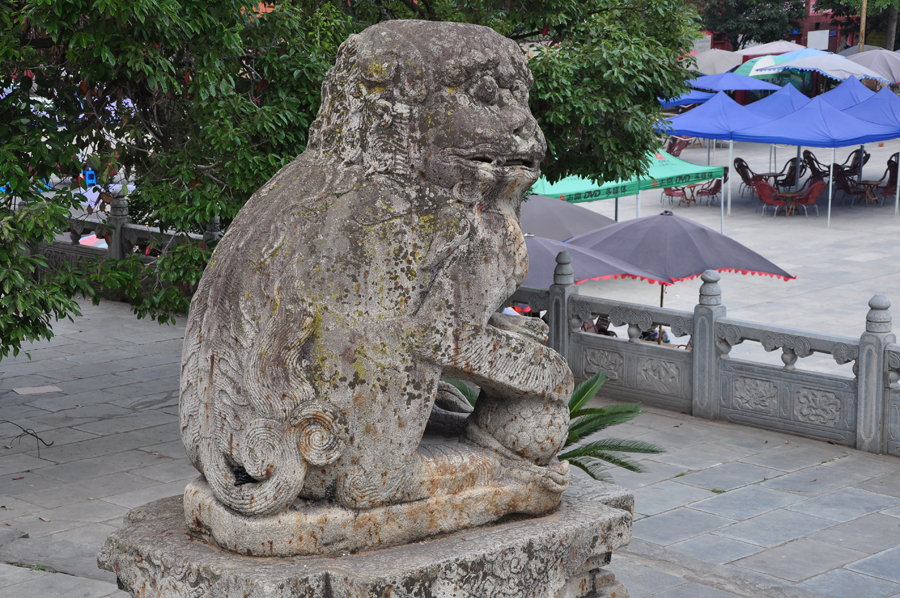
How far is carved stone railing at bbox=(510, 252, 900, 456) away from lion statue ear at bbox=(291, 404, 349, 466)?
5.78 meters

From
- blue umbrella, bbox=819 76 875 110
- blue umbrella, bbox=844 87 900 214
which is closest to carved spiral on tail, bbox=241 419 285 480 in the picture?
blue umbrella, bbox=844 87 900 214

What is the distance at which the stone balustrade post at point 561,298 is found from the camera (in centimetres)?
1034

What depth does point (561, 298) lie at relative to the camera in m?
10.4

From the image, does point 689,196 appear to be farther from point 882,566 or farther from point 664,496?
point 882,566

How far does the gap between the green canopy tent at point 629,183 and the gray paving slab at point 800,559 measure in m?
7.17

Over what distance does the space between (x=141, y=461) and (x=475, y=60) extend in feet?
17.8

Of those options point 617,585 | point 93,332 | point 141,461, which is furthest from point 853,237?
point 617,585

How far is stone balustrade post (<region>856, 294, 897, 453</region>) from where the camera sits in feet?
27.1

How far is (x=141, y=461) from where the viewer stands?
8.25m

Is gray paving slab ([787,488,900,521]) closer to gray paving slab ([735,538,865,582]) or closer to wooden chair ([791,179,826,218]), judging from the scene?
gray paving slab ([735,538,865,582])

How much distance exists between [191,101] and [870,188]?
18.9m

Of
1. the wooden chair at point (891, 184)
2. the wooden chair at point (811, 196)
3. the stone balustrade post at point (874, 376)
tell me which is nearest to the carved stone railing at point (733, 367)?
the stone balustrade post at point (874, 376)

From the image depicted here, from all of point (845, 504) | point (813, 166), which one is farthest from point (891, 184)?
point (845, 504)

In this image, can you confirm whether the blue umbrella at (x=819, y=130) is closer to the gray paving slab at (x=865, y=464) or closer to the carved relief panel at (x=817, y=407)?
the carved relief panel at (x=817, y=407)
